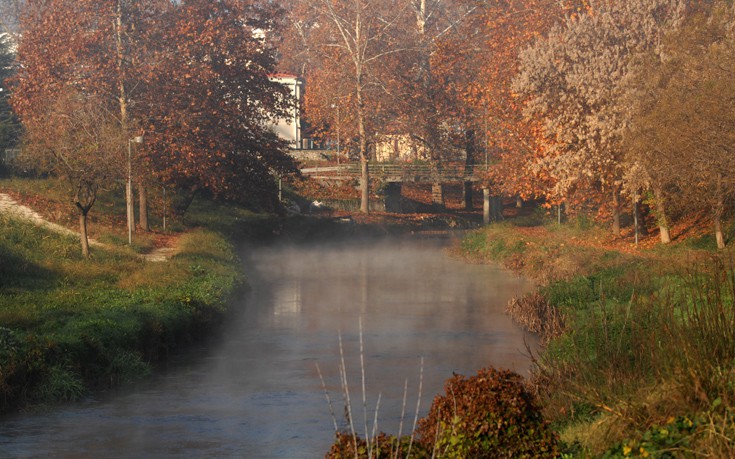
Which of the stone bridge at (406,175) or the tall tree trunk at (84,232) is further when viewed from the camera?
the stone bridge at (406,175)

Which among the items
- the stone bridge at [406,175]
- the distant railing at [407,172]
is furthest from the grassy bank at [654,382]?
the distant railing at [407,172]

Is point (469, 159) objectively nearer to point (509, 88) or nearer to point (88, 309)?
point (509, 88)

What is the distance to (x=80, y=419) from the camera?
18047mm

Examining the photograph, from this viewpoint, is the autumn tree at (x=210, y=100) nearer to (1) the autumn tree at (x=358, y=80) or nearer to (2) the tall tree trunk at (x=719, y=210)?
(1) the autumn tree at (x=358, y=80)

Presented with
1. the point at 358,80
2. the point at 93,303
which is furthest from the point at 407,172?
the point at 93,303

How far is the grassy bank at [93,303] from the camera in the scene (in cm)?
1939

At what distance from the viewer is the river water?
16.7 m

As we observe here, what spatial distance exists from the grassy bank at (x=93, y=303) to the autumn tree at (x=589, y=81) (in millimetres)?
13681

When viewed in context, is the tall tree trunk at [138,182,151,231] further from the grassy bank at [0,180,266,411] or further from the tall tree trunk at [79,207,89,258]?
the tall tree trunk at [79,207,89,258]

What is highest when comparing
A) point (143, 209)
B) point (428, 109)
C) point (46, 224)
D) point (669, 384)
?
point (428, 109)

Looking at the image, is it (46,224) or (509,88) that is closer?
(46,224)

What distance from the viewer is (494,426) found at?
9406mm

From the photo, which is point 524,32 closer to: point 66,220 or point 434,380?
point 66,220

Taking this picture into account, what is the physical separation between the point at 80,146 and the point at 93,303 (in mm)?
11450
